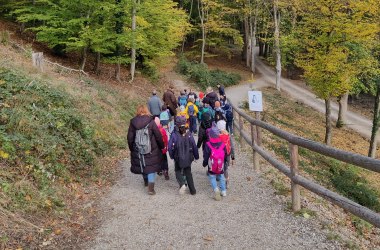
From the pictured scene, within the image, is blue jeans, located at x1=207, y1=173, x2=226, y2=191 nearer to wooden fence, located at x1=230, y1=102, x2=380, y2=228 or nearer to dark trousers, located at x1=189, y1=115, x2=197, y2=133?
wooden fence, located at x1=230, y1=102, x2=380, y2=228

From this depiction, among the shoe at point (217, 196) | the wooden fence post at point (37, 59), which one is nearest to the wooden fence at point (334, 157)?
the shoe at point (217, 196)

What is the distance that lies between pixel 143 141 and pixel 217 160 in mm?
1662

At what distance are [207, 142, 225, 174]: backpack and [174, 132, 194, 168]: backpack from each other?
53cm

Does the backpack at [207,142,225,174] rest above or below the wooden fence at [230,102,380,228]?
below

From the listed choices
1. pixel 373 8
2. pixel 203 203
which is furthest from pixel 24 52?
pixel 373 8

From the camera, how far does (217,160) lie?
712cm

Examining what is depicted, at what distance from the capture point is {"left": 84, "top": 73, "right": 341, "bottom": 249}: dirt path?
5484mm

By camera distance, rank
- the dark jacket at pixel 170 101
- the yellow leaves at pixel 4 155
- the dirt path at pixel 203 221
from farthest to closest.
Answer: the dark jacket at pixel 170 101, the yellow leaves at pixel 4 155, the dirt path at pixel 203 221

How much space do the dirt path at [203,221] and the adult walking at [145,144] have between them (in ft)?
1.94

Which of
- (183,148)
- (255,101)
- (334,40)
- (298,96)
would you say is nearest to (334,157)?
(183,148)

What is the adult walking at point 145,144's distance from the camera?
24.9ft

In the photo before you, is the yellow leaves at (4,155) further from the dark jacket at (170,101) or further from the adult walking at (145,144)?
the dark jacket at (170,101)

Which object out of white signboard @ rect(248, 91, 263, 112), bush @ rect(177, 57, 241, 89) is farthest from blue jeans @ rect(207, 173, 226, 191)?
bush @ rect(177, 57, 241, 89)

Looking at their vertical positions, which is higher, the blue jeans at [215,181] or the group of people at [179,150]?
the group of people at [179,150]
